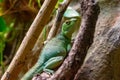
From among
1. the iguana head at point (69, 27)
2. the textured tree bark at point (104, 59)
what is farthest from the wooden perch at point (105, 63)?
the iguana head at point (69, 27)

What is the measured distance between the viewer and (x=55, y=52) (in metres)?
1.03

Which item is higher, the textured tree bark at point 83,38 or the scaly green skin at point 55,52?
the textured tree bark at point 83,38

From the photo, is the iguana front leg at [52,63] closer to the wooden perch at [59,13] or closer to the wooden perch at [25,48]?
the wooden perch at [25,48]

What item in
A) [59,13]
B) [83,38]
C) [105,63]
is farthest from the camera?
[59,13]

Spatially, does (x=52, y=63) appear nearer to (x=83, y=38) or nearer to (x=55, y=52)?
(x=55, y=52)

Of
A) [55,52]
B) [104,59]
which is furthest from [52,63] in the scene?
[104,59]

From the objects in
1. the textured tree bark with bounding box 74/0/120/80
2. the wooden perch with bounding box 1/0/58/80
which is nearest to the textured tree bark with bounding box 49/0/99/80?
the textured tree bark with bounding box 74/0/120/80

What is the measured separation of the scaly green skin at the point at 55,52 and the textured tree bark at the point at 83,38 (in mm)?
116

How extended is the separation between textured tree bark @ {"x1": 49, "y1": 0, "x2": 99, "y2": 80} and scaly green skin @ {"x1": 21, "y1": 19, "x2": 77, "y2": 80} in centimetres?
12

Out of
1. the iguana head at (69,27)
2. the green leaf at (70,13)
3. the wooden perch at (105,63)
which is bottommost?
the wooden perch at (105,63)

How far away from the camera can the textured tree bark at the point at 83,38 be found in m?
0.85

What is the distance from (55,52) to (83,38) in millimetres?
209

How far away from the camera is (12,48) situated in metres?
1.79

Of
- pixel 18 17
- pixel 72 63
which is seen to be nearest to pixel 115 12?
pixel 72 63
